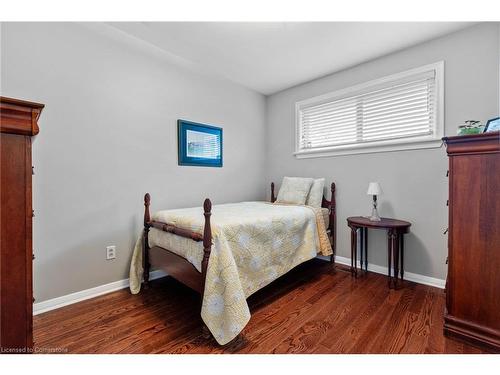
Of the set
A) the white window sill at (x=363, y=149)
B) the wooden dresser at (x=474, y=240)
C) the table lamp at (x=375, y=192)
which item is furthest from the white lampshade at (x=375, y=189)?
the wooden dresser at (x=474, y=240)

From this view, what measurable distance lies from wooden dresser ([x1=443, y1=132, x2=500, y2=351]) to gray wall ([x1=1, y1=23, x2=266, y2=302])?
2.41 meters

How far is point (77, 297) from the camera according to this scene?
79.9 inches

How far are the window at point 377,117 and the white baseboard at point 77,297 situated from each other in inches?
105

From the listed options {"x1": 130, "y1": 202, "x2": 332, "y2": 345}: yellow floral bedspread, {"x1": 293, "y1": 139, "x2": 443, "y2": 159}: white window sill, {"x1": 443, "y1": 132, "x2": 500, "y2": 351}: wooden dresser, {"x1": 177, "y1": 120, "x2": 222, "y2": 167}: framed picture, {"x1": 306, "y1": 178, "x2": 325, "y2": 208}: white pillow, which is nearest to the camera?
{"x1": 443, "y1": 132, "x2": 500, "y2": 351}: wooden dresser

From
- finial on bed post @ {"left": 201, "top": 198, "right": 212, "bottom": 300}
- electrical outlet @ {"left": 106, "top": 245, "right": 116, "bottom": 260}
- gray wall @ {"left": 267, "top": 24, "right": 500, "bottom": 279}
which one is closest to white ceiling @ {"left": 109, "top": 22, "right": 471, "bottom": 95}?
gray wall @ {"left": 267, "top": 24, "right": 500, "bottom": 279}

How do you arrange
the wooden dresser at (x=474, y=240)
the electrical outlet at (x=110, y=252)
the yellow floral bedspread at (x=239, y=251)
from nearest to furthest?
the wooden dresser at (x=474, y=240) → the yellow floral bedspread at (x=239, y=251) → the electrical outlet at (x=110, y=252)

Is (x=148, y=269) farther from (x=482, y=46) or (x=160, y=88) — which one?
(x=482, y=46)

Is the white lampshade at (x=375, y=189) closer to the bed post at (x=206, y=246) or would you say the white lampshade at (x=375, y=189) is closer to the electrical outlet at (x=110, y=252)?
the bed post at (x=206, y=246)

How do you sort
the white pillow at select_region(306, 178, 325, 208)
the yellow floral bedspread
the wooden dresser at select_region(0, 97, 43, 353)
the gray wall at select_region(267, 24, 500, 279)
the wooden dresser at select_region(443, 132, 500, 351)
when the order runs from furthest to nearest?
1. the white pillow at select_region(306, 178, 325, 208)
2. the gray wall at select_region(267, 24, 500, 279)
3. the yellow floral bedspread
4. the wooden dresser at select_region(443, 132, 500, 351)
5. the wooden dresser at select_region(0, 97, 43, 353)

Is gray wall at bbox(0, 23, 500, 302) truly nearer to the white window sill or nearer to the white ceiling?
the white window sill

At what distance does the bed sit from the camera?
1498 mm

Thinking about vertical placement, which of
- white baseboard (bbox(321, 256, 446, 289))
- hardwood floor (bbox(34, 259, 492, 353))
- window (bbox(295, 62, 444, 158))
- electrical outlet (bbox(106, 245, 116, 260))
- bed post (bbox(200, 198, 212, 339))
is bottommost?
hardwood floor (bbox(34, 259, 492, 353))

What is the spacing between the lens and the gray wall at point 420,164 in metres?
2.05
